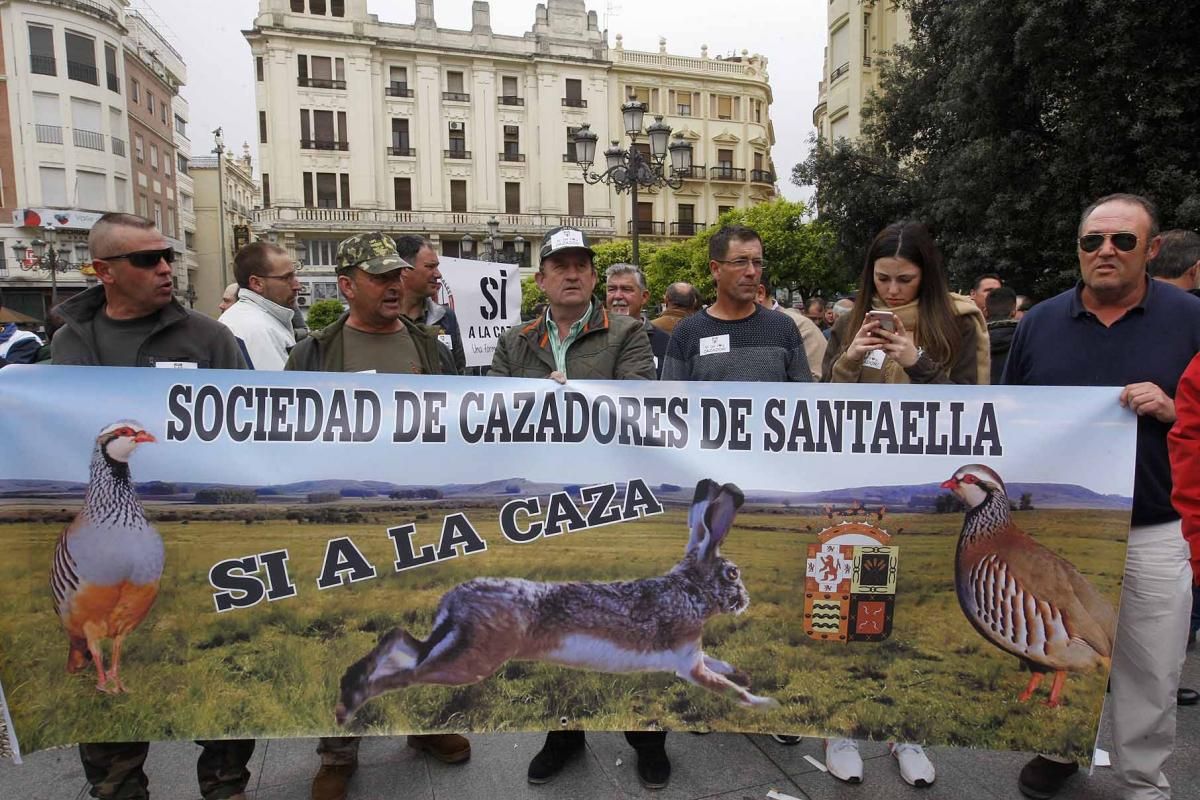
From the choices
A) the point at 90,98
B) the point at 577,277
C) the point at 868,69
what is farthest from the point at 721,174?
the point at 577,277

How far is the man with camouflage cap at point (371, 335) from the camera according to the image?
3.00 metres

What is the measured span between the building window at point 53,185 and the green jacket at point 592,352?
46.6m

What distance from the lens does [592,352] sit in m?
3.08

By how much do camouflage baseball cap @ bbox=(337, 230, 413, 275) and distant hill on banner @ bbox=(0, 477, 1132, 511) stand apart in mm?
902

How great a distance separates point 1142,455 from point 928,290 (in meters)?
0.89

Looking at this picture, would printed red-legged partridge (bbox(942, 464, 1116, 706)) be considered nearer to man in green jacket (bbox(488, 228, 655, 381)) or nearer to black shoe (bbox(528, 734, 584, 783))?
man in green jacket (bbox(488, 228, 655, 381))

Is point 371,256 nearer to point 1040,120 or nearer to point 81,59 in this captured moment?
point 1040,120

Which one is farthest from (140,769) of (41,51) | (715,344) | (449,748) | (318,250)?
(41,51)

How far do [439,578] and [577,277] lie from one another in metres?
1.30

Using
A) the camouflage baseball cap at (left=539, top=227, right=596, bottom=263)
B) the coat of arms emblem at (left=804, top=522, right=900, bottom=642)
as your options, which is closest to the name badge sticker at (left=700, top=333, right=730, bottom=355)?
the camouflage baseball cap at (left=539, top=227, right=596, bottom=263)

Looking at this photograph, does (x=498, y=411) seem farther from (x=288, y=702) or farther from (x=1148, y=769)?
(x=1148, y=769)

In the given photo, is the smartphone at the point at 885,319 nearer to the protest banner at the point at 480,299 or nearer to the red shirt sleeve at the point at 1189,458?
the red shirt sleeve at the point at 1189,458

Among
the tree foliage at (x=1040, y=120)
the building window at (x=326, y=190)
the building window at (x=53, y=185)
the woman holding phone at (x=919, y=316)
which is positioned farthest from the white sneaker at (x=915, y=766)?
the building window at (x=326, y=190)

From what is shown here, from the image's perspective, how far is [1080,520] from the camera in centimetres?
252
